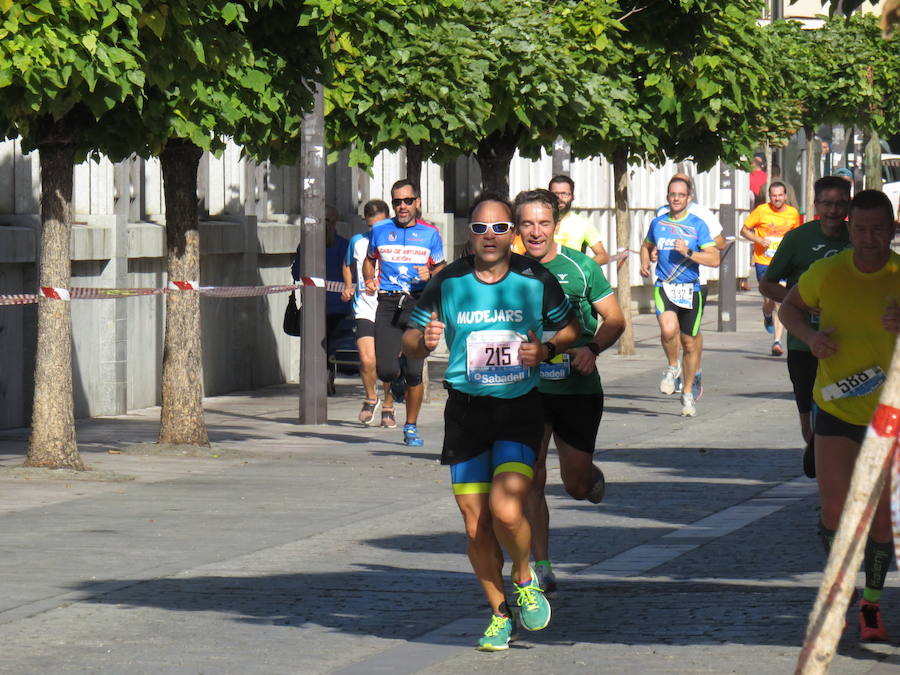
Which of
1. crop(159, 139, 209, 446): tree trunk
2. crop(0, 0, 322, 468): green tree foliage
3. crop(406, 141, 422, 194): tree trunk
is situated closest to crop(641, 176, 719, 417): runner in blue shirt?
crop(406, 141, 422, 194): tree trunk

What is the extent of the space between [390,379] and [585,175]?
1781cm

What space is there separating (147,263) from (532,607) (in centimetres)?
1121

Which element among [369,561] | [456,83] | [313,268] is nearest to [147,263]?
[313,268]

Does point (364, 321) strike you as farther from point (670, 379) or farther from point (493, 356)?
point (493, 356)

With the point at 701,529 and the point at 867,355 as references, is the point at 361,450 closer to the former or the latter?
the point at 701,529

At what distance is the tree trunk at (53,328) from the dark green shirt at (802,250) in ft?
14.5

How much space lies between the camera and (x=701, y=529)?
1062 cm

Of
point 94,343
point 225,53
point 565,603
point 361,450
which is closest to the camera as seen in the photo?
point 565,603

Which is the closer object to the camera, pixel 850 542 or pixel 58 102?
pixel 850 542

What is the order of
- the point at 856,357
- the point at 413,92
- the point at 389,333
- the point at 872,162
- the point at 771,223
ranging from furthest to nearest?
the point at 872,162 < the point at 771,223 < the point at 413,92 < the point at 389,333 < the point at 856,357

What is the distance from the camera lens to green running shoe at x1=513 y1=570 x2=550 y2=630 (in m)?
7.48

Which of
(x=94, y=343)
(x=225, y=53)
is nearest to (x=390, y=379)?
(x=94, y=343)

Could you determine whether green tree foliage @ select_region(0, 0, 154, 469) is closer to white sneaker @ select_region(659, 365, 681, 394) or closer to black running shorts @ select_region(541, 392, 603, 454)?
black running shorts @ select_region(541, 392, 603, 454)

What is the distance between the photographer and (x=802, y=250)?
10.6 m
